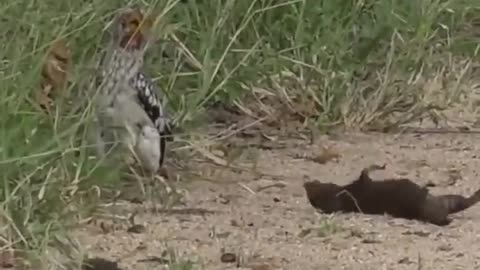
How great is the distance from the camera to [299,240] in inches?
153

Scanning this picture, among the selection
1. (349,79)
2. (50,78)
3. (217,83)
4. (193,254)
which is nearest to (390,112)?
(349,79)

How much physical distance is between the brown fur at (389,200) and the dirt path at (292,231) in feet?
0.13

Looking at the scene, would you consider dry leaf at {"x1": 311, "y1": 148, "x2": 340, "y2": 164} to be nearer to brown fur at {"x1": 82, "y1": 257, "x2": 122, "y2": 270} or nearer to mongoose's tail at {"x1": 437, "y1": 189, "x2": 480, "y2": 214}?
mongoose's tail at {"x1": 437, "y1": 189, "x2": 480, "y2": 214}

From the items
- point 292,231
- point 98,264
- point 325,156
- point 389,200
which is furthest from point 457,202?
point 98,264

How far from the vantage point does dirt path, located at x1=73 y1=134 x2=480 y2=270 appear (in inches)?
146

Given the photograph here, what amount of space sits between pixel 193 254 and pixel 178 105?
1.06m

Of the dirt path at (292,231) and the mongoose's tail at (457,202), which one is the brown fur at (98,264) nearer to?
the dirt path at (292,231)

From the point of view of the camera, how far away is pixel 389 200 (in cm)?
421

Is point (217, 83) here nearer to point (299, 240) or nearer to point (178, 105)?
point (178, 105)

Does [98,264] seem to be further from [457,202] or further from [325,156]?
[325,156]

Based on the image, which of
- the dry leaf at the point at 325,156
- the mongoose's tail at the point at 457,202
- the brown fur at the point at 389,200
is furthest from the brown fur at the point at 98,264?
the dry leaf at the point at 325,156

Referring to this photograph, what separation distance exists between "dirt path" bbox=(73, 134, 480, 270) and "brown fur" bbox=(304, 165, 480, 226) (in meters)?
0.04

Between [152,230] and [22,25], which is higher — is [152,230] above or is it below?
below

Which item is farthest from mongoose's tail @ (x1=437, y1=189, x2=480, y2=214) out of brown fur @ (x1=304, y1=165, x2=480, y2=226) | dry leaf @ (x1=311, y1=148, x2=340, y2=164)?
dry leaf @ (x1=311, y1=148, x2=340, y2=164)
